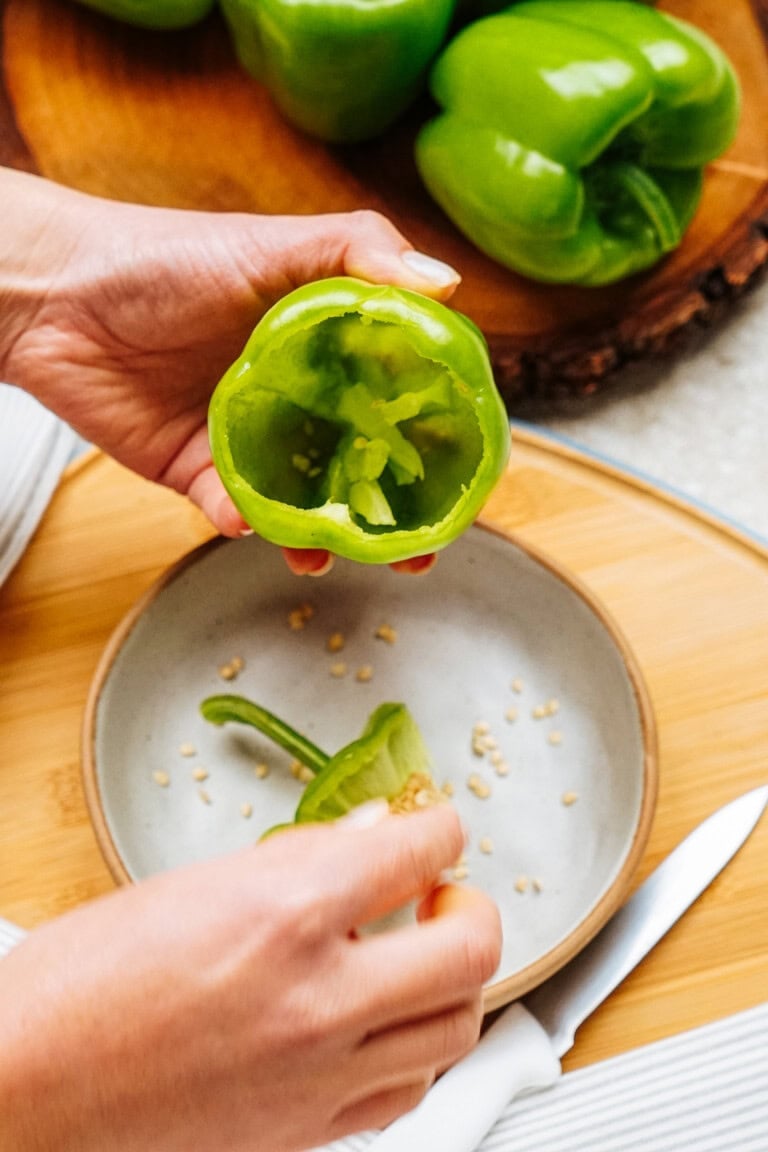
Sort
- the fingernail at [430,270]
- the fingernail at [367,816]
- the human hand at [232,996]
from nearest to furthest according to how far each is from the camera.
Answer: the human hand at [232,996] < the fingernail at [367,816] < the fingernail at [430,270]

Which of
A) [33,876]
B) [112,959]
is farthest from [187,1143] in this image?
[33,876]

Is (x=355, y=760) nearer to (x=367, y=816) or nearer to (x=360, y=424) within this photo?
(x=367, y=816)

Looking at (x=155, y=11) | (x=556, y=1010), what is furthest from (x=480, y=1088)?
(x=155, y=11)

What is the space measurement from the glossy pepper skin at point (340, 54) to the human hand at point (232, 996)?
1072mm

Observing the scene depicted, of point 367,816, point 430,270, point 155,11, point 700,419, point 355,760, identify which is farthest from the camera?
point 700,419

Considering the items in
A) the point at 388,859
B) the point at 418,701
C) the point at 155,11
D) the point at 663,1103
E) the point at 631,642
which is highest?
the point at 155,11

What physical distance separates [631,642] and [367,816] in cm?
52

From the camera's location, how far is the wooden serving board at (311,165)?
5.08 feet

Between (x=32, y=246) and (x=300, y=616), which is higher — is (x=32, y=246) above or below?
above

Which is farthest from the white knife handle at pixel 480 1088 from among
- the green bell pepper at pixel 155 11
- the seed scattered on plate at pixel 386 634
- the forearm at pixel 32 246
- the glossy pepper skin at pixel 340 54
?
the green bell pepper at pixel 155 11

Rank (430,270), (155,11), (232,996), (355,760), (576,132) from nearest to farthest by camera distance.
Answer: (232,996)
(430,270)
(355,760)
(576,132)
(155,11)

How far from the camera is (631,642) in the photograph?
1322 mm

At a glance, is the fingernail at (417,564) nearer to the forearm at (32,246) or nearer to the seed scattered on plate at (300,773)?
the seed scattered on plate at (300,773)

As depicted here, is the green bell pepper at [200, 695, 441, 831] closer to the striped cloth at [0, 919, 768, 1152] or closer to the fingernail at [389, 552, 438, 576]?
the fingernail at [389, 552, 438, 576]
